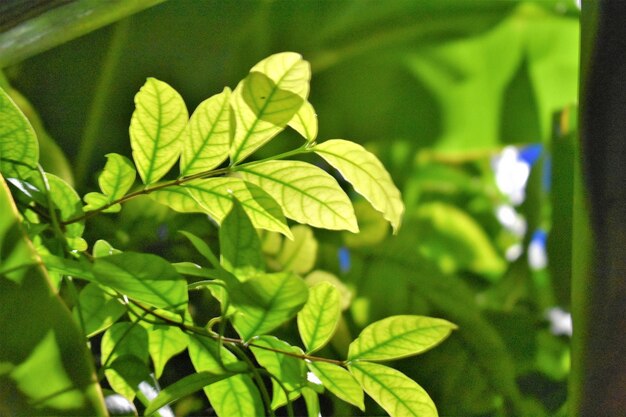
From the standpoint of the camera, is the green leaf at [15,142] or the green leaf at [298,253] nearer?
the green leaf at [15,142]

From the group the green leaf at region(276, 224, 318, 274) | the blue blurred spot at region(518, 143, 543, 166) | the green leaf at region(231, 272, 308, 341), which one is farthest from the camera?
the blue blurred spot at region(518, 143, 543, 166)

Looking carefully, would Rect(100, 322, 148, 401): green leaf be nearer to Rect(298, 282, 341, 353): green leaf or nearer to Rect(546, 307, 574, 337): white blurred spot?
Rect(298, 282, 341, 353): green leaf

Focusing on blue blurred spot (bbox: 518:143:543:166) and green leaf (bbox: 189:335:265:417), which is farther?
blue blurred spot (bbox: 518:143:543:166)

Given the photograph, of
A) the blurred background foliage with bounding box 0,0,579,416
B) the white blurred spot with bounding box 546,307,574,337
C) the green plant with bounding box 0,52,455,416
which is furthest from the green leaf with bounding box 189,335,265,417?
the white blurred spot with bounding box 546,307,574,337

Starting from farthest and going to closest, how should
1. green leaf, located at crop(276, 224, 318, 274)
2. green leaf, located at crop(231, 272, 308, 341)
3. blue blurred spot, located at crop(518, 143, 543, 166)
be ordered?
1. blue blurred spot, located at crop(518, 143, 543, 166)
2. green leaf, located at crop(276, 224, 318, 274)
3. green leaf, located at crop(231, 272, 308, 341)

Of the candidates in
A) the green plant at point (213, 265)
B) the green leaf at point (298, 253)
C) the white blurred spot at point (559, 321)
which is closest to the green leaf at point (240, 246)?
the green plant at point (213, 265)

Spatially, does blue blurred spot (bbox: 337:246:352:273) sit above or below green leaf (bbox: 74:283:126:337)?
below

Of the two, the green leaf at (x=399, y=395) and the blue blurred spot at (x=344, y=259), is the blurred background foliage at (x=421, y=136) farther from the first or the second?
the green leaf at (x=399, y=395)

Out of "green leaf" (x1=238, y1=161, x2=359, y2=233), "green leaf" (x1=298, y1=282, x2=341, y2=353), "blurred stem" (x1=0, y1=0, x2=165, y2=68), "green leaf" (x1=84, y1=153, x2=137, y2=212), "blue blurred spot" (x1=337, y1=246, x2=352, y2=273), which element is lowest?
"blue blurred spot" (x1=337, y1=246, x2=352, y2=273)
